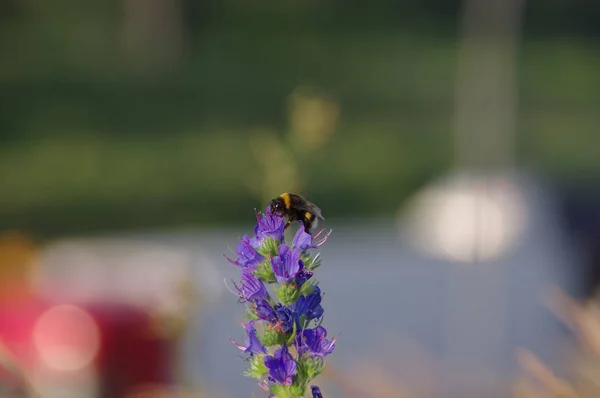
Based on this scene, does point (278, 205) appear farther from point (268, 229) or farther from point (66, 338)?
point (66, 338)

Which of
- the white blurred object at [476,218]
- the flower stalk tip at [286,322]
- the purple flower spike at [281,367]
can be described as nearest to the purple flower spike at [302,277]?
the flower stalk tip at [286,322]

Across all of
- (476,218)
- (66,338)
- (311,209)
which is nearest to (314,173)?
(476,218)

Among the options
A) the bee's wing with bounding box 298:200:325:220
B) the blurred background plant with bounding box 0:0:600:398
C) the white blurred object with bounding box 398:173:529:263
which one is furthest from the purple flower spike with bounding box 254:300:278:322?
the white blurred object with bounding box 398:173:529:263

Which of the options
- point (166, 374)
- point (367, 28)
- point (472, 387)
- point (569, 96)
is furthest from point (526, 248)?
point (367, 28)

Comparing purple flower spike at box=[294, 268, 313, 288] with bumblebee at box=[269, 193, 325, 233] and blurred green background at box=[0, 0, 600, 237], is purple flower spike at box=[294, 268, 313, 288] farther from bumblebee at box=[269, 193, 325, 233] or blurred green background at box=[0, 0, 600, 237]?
blurred green background at box=[0, 0, 600, 237]

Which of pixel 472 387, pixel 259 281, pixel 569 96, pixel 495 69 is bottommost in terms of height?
pixel 569 96

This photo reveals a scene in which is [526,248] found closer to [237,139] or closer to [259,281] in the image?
[237,139]
